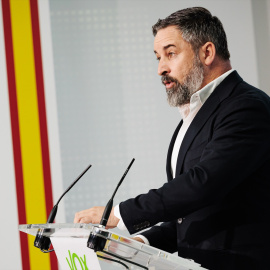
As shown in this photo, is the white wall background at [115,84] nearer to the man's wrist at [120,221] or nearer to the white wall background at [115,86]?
the white wall background at [115,86]

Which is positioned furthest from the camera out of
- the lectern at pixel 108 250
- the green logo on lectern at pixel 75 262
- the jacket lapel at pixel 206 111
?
the jacket lapel at pixel 206 111

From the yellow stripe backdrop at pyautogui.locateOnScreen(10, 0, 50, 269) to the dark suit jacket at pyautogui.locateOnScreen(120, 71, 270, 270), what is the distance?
5.24ft

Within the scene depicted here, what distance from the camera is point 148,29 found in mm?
3219

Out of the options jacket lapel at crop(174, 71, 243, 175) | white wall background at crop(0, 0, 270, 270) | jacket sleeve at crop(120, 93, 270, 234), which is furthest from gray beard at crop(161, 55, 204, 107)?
white wall background at crop(0, 0, 270, 270)

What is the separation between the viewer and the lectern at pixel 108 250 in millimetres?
1149

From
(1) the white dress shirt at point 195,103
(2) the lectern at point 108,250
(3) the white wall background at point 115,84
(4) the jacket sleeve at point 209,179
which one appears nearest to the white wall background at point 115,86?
(3) the white wall background at point 115,84

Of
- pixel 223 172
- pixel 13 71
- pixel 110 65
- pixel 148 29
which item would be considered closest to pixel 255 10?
pixel 148 29

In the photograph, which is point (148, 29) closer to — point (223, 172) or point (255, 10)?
point (255, 10)

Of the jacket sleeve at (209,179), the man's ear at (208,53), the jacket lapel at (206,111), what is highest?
the man's ear at (208,53)

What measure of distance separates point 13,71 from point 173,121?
1024mm

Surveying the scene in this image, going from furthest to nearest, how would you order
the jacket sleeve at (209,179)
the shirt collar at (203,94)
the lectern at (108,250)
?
the shirt collar at (203,94) < the jacket sleeve at (209,179) < the lectern at (108,250)

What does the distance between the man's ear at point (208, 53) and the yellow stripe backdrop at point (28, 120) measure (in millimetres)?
1511

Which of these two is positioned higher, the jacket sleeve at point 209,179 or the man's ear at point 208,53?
the man's ear at point 208,53

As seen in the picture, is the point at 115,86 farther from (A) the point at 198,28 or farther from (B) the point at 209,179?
(B) the point at 209,179
